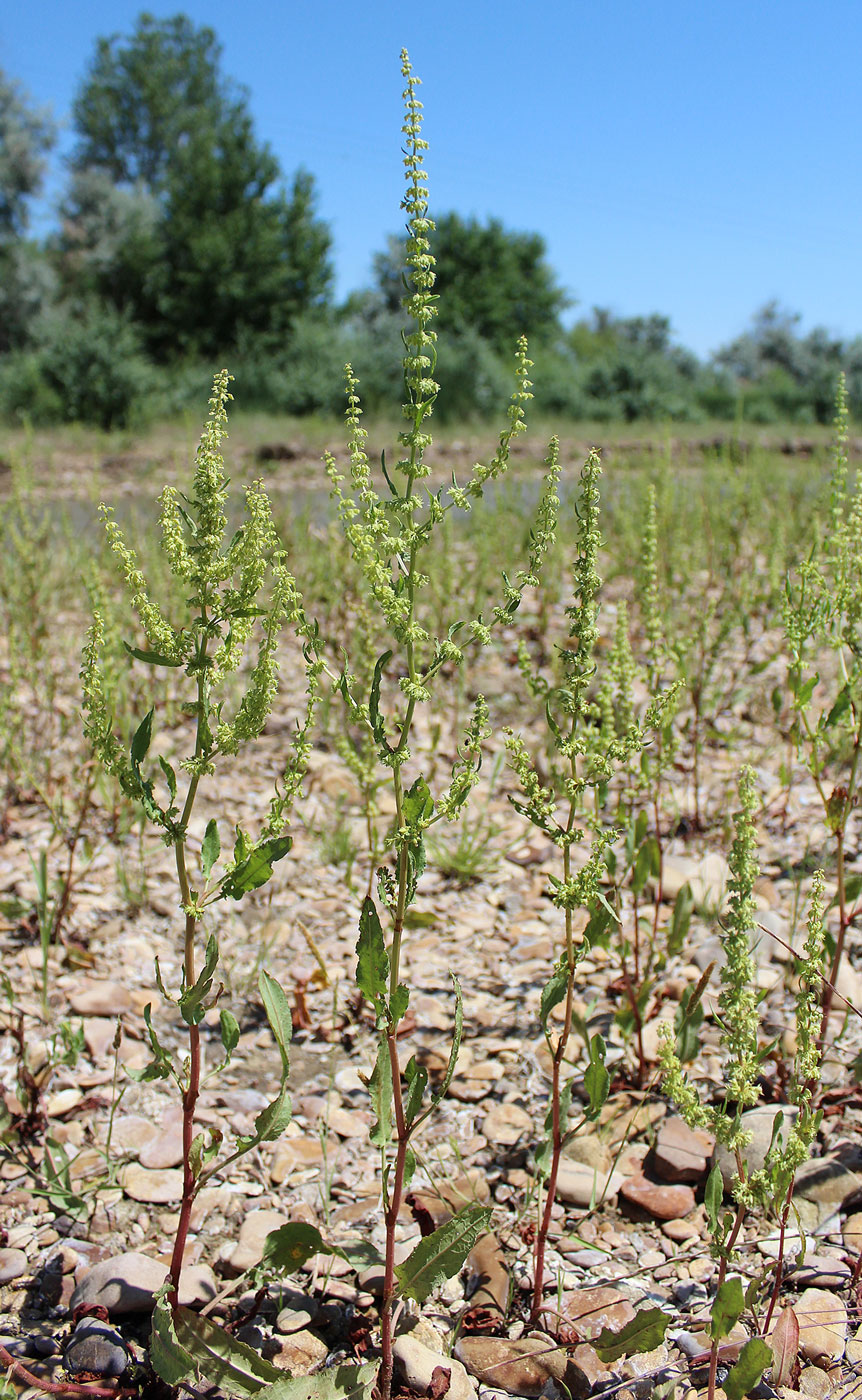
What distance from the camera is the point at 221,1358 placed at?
152 centimetres

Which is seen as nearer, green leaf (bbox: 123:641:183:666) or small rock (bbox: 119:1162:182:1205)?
green leaf (bbox: 123:641:183:666)

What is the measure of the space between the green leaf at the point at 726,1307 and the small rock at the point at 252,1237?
2.59 feet

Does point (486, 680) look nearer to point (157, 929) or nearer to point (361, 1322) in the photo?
point (157, 929)

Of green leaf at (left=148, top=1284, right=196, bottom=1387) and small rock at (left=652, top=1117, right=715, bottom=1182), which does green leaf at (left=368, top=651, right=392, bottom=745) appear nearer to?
green leaf at (left=148, top=1284, right=196, bottom=1387)

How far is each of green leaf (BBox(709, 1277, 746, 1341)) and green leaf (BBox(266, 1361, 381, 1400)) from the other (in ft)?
1.68

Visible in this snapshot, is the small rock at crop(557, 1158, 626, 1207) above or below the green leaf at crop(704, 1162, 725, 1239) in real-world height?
below

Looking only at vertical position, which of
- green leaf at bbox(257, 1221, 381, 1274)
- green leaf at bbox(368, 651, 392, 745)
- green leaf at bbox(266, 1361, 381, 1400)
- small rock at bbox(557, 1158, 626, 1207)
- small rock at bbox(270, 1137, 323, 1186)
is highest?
green leaf at bbox(368, 651, 392, 745)

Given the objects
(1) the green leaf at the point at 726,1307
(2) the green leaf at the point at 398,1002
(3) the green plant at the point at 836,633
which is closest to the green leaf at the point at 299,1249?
(2) the green leaf at the point at 398,1002

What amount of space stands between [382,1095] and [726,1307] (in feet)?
1.84

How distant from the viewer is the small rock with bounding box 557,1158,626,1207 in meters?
2.07

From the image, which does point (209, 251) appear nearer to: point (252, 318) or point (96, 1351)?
point (252, 318)

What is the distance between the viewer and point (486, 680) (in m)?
4.71

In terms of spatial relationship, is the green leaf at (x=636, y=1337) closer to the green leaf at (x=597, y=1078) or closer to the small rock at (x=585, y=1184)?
the green leaf at (x=597, y=1078)

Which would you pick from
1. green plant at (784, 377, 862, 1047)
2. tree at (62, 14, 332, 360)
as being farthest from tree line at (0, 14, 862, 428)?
green plant at (784, 377, 862, 1047)
